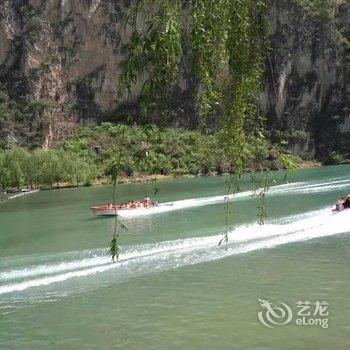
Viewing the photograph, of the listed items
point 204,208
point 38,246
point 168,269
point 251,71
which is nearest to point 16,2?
point 204,208

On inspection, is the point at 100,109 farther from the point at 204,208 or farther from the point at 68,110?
the point at 204,208

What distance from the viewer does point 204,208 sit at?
43.5 metres

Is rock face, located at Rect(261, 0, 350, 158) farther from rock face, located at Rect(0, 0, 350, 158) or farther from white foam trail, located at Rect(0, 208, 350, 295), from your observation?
white foam trail, located at Rect(0, 208, 350, 295)

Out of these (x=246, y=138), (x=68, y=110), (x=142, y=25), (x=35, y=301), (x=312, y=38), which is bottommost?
(x=35, y=301)

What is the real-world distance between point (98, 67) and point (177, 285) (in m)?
131

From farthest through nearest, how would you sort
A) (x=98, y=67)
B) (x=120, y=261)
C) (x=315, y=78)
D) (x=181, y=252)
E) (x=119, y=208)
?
(x=315, y=78) → (x=98, y=67) → (x=119, y=208) → (x=181, y=252) → (x=120, y=261)

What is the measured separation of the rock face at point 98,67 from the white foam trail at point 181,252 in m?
97.9

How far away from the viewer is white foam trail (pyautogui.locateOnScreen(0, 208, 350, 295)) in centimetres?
2103

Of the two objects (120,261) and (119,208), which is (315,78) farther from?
(120,261)

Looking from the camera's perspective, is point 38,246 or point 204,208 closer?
point 38,246

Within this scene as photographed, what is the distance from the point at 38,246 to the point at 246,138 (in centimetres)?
2616

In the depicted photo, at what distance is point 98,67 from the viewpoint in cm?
14388

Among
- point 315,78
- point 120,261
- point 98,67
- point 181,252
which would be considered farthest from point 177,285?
point 315,78

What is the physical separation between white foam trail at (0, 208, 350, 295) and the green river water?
5cm
